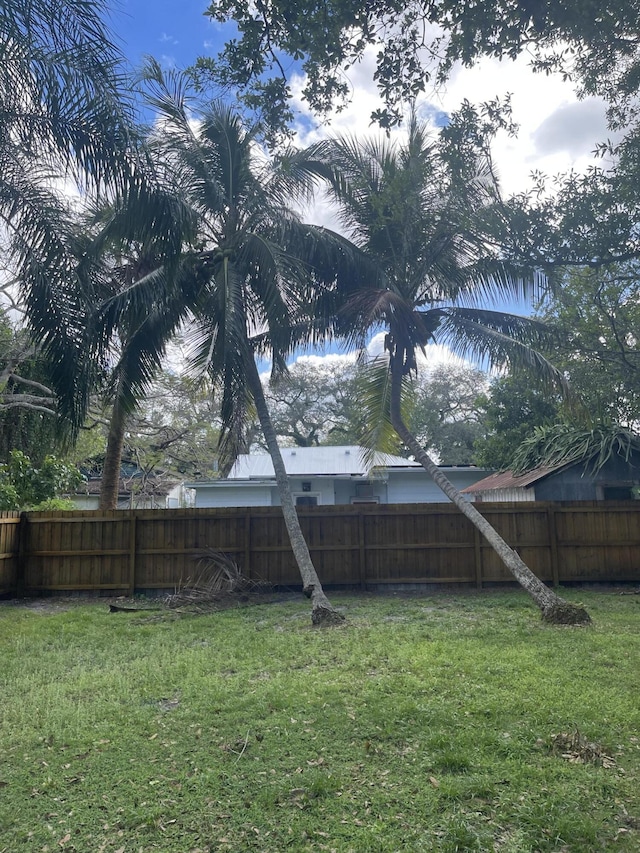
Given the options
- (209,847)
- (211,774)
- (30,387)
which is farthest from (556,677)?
(30,387)

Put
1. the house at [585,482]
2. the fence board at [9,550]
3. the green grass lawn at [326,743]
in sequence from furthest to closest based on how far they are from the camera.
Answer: the house at [585,482]
the fence board at [9,550]
the green grass lawn at [326,743]

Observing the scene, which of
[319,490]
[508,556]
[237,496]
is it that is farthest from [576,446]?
[237,496]

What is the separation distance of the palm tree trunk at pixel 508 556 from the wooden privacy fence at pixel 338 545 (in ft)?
5.74

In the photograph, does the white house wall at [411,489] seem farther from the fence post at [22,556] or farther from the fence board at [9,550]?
the fence board at [9,550]

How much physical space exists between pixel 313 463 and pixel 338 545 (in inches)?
329

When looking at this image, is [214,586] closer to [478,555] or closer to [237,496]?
[478,555]

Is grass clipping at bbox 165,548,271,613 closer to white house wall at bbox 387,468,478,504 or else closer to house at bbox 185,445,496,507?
house at bbox 185,445,496,507

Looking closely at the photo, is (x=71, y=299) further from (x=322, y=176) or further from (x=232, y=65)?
(x=322, y=176)

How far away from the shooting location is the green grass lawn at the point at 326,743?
10.4 feet

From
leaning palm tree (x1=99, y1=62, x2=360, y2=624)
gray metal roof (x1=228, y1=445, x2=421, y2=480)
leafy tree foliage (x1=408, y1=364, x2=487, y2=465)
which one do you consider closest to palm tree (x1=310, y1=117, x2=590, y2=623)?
leaning palm tree (x1=99, y1=62, x2=360, y2=624)

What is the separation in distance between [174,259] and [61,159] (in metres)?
1.73

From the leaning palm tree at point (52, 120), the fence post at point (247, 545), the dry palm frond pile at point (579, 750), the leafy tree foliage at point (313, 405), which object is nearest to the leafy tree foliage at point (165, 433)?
the fence post at point (247, 545)

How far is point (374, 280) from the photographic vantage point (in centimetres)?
1038

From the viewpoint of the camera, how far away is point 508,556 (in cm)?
914
